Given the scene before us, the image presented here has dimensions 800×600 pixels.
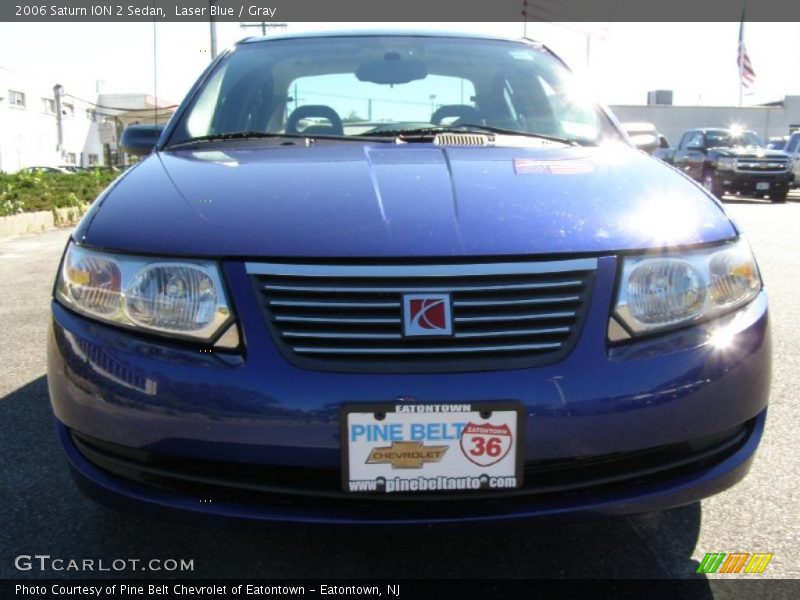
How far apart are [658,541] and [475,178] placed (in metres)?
1.12

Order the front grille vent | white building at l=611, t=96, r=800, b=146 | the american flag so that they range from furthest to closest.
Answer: white building at l=611, t=96, r=800, b=146 → the american flag → the front grille vent

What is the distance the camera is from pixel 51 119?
42.6 meters

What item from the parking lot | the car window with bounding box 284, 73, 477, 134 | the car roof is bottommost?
the parking lot

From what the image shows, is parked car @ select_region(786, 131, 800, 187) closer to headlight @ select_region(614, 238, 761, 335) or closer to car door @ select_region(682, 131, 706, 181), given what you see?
car door @ select_region(682, 131, 706, 181)

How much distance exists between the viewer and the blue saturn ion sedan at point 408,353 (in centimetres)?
158

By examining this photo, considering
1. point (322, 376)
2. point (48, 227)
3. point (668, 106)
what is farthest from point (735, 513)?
point (668, 106)

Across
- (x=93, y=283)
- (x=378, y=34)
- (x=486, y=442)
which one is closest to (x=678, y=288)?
(x=486, y=442)

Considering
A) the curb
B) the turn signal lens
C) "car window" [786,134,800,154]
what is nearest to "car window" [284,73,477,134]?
the turn signal lens

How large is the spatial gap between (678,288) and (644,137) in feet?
5.10

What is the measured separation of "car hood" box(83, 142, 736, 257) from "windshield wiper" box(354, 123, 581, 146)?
0.32 metres

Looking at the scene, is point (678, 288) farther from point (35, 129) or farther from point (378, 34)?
point (35, 129)

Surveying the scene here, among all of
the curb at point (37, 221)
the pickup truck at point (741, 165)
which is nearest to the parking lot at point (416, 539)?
the curb at point (37, 221)

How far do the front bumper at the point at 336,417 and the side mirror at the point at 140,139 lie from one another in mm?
1388

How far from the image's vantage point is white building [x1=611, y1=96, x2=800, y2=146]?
1613 inches
